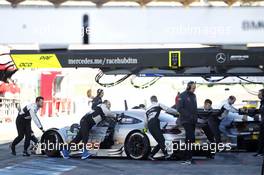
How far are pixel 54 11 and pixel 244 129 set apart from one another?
31.3 feet

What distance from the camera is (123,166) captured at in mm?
12648

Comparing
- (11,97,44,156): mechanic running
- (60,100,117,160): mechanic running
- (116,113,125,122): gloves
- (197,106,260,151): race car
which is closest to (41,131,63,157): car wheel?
(60,100,117,160): mechanic running

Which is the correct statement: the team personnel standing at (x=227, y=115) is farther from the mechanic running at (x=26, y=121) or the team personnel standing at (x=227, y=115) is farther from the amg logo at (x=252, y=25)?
the amg logo at (x=252, y=25)

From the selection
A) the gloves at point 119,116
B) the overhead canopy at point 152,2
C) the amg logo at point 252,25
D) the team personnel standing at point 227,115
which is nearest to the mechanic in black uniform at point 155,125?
the gloves at point 119,116

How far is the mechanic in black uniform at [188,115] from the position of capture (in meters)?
12.9

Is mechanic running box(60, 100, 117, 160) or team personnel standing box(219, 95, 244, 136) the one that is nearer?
mechanic running box(60, 100, 117, 160)

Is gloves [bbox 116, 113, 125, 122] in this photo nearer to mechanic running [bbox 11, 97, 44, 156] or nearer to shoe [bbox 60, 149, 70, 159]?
shoe [bbox 60, 149, 70, 159]

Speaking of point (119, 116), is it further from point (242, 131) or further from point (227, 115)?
point (242, 131)

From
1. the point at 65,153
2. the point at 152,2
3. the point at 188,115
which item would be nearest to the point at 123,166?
the point at 188,115

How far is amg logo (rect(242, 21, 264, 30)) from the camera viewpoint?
6.78 meters

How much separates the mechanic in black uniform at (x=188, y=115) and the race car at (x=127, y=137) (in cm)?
40

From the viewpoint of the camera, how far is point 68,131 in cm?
1445

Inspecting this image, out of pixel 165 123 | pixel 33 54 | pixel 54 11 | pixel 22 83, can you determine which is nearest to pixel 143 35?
pixel 54 11

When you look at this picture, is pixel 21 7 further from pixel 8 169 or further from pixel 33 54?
pixel 8 169
